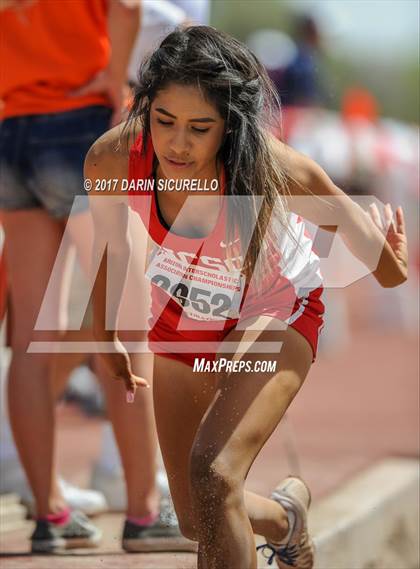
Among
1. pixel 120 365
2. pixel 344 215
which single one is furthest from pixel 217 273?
pixel 120 365

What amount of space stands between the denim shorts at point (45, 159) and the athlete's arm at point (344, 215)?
1.10 meters

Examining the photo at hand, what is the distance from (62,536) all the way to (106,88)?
1.58 meters

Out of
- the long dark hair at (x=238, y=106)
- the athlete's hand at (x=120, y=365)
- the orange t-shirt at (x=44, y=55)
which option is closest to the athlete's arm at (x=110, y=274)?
the athlete's hand at (x=120, y=365)

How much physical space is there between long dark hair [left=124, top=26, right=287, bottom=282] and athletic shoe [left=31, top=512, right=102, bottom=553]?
4.69 feet

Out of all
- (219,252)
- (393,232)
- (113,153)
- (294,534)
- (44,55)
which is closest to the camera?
(219,252)

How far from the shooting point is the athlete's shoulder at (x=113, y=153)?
3201 mm

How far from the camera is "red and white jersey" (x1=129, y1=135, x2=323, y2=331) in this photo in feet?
10.2

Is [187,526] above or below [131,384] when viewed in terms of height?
below

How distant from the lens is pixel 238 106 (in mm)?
3004

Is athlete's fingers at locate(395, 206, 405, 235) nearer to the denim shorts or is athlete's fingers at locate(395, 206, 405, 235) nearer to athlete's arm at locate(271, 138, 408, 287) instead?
athlete's arm at locate(271, 138, 408, 287)

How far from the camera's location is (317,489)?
18.4ft

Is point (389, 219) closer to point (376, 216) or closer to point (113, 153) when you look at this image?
point (376, 216)

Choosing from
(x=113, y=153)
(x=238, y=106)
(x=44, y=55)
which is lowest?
(x=113, y=153)

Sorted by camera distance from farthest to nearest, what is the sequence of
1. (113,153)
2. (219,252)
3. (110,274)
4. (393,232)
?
(110,274) < (393,232) < (113,153) < (219,252)
